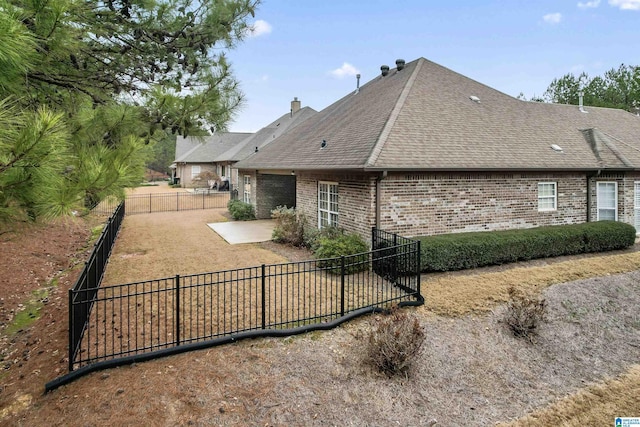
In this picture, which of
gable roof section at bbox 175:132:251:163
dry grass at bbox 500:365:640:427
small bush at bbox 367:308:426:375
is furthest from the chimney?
dry grass at bbox 500:365:640:427

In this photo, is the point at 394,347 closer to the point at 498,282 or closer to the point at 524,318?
the point at 524,318

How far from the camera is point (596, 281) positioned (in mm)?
9773

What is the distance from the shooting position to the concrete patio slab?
15438mm

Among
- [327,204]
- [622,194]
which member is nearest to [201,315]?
[327,204]

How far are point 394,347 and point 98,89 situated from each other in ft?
21.1

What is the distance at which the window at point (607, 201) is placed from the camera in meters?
14.3

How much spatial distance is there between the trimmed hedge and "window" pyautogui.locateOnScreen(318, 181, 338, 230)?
12.0 ft

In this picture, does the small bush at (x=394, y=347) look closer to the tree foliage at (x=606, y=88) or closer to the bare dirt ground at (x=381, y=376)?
the bare dirt ground at (x=381, y=376)

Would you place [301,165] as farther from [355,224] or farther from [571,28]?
[571,28]

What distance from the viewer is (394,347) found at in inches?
229

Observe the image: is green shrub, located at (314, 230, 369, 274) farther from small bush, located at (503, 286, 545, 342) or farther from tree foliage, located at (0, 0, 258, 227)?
tree foliage, located at (0, 0, 258, 227)

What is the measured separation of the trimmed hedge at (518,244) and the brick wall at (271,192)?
39.0ft

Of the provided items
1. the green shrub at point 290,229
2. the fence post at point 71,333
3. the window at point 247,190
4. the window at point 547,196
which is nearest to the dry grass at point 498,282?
the window at point 547,196

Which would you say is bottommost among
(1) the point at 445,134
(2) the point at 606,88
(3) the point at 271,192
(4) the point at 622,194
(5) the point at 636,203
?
(5) the point at 636,203
